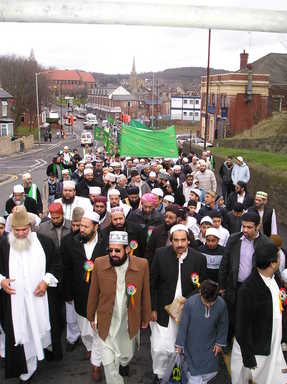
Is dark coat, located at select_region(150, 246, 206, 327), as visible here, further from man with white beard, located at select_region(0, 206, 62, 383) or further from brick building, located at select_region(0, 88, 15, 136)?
brick building, located at select_region(0, 88, 15, 136)

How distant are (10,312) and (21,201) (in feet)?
11.4

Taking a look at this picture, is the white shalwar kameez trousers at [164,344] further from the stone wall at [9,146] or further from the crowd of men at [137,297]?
the stone wall at [9,146]

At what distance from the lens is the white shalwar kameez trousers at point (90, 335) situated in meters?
4.98

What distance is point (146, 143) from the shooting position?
1491 centimetres

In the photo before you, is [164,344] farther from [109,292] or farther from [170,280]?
[109,292]

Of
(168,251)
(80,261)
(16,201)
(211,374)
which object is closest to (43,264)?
(80,261)

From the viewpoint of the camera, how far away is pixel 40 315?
195 inches

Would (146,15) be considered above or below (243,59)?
below

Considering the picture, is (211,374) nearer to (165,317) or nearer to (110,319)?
(165,317)

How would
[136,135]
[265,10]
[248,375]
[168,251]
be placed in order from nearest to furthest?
1. [265,10]
2. [248,375]
3. [168,251]
4. [136,135]

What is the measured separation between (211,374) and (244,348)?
557mm

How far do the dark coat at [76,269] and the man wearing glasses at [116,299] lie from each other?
2.22ft

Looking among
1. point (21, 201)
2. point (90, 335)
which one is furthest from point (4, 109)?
point (90, 335)

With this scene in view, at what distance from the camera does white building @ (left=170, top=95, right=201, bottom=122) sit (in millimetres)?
102000
